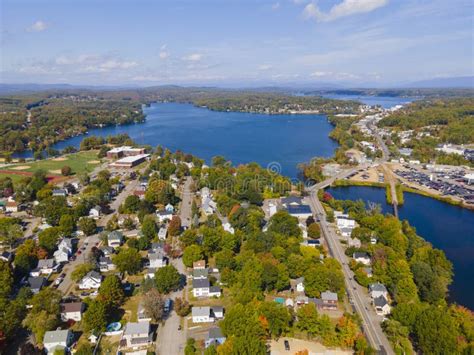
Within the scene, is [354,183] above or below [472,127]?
below

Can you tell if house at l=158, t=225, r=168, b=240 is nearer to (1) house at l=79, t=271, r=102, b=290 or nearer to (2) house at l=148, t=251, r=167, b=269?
(2) house at l=148, t=251, r=167, b=269

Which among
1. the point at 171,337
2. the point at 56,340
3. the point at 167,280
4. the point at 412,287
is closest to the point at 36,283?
the point at 56,340

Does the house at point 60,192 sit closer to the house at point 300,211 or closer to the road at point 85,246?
the road at point 85,246

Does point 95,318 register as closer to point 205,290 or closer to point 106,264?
point 205,290

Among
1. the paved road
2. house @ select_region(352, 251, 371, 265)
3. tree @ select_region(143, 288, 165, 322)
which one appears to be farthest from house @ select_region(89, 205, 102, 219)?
house @ select_region(352, 251, 371, 265)

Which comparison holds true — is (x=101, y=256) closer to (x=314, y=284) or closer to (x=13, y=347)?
(x=13, y=347)

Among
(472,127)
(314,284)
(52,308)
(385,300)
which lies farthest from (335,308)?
(472,127)
